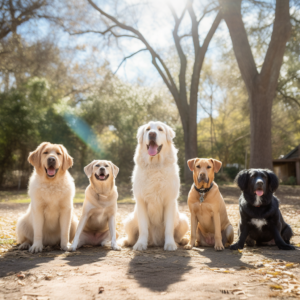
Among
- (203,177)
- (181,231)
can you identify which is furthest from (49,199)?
(203,177)

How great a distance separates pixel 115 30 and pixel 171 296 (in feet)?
56.4

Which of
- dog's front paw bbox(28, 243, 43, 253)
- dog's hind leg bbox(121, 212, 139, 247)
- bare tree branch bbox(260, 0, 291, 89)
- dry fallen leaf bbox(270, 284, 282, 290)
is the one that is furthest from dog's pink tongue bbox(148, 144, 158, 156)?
bare tree branch bbox(260, 0, 291, 89)

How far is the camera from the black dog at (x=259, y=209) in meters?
4.31

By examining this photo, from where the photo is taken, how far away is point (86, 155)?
22.1 m

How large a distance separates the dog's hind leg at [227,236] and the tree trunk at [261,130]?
7325 millimetres

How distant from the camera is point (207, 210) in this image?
4.46 meters

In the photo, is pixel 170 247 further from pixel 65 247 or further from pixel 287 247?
pixel 287 247

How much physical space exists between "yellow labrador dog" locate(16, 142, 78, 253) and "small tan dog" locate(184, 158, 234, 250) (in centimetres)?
181

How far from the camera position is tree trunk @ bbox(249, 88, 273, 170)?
1148 centimetres

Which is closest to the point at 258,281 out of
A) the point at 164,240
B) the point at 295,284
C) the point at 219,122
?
the point at 295,284

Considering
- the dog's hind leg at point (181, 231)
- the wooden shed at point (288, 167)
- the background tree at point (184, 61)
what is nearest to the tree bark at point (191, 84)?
the background tree at point (184, 61)

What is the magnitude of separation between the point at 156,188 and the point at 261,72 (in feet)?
28.6

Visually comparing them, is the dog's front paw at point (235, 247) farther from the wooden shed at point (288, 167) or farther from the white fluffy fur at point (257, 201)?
the wooden shed at point (288, 167)

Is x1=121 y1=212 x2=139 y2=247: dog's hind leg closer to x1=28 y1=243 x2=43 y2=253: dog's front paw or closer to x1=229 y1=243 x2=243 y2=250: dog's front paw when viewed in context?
x1=28 y1=243 x2=43 y2=253: dog's front paw
